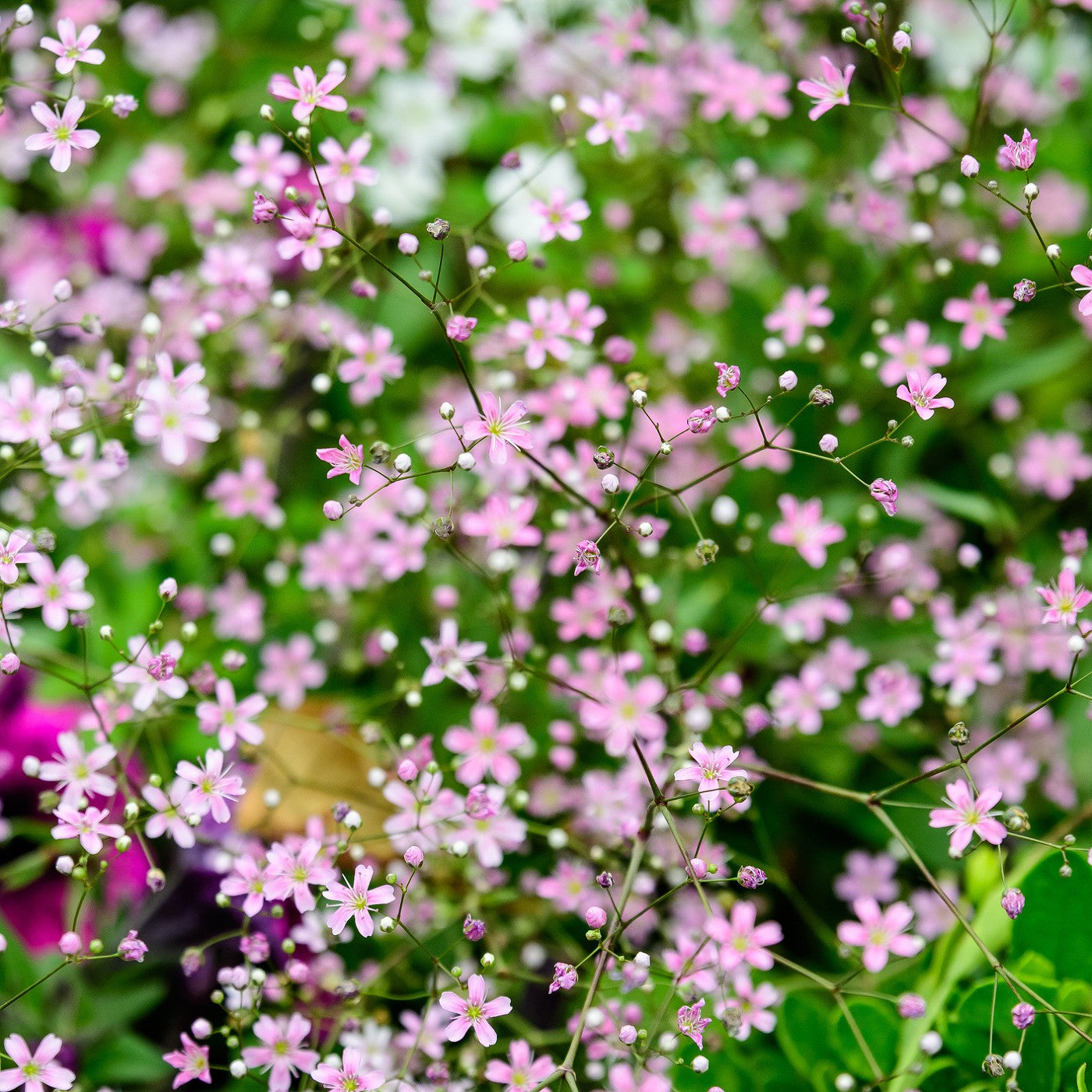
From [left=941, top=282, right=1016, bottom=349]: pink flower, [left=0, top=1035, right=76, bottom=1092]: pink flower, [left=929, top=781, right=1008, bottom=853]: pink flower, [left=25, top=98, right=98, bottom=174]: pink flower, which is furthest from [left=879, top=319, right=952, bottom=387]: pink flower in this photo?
[left=0, top=1035, right=76, bottom=1092]: pink flower

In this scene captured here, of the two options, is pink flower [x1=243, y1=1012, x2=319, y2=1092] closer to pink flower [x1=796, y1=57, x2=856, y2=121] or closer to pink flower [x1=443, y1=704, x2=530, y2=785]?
pink flower [x1=443, y1=704, x2=530, y2=785]

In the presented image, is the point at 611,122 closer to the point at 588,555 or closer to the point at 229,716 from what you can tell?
the point at 588,555

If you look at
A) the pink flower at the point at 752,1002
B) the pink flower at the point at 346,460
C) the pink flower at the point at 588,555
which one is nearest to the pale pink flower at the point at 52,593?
the pink flower at the point at 346,460

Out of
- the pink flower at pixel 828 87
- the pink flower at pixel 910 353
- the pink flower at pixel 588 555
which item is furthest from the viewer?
the pink flower at pixel 910 353

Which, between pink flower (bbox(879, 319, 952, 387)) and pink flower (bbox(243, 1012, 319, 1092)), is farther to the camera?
pink flower (bbox(879, 319, 952, 387))

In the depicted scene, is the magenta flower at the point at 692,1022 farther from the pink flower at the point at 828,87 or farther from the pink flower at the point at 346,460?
the pink flower at the point at 828,87
